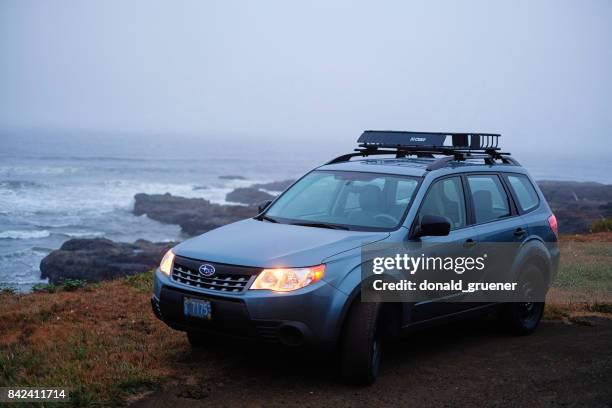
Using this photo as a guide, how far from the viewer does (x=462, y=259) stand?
266 inches

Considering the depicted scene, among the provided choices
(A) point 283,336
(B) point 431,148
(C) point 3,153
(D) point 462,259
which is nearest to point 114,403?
(A) point 283,336

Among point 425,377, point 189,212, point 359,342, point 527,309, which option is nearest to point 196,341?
point 359,342

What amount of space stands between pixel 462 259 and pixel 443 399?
5.22ft

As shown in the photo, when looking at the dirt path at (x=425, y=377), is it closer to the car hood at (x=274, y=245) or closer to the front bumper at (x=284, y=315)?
the front bumper at (x=284, y=315)

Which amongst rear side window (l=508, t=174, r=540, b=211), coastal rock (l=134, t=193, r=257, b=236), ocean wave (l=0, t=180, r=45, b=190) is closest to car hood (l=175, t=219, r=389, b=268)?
rear side window (l=508, t=174, r=540, b=211)

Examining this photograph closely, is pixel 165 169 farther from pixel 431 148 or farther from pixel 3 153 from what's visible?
pixel 431 148

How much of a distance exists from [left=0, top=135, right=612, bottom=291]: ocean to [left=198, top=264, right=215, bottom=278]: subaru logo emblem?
909cm

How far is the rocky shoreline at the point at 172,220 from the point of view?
98.1 ft

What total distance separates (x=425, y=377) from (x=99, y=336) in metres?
3.05

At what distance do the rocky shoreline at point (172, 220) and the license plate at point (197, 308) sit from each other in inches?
310

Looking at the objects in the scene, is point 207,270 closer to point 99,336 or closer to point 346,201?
point 346,201

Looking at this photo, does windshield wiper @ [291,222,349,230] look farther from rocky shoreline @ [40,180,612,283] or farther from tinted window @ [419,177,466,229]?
rocky shoreline @ [40,180,612,283]

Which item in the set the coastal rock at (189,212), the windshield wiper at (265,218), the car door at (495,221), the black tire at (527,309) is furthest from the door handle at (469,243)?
the coastal rock at (189,212)

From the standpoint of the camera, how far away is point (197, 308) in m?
5.58
